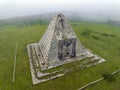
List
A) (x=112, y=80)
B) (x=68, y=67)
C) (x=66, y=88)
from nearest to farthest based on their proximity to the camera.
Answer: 1. (x=66, y=88)
2. (x=112, y=80)
3. (x=68, y=67)

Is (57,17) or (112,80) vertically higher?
(57,17)

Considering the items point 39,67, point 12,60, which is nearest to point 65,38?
point 39,67

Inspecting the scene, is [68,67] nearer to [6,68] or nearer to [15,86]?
[15,86]

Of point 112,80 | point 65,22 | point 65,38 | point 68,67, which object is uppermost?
point 65,22

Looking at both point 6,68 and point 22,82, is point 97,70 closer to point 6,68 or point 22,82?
point 22,82

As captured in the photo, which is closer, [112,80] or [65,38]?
[112,80]

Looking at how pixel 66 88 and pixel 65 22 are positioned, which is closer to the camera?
pixel 66 88

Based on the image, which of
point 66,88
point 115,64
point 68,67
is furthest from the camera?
point 115,64

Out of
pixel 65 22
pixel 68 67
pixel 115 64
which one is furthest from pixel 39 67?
pixel 115 64

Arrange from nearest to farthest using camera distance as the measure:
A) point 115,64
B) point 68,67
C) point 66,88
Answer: point 66,88, point 68,67, point 115,64
